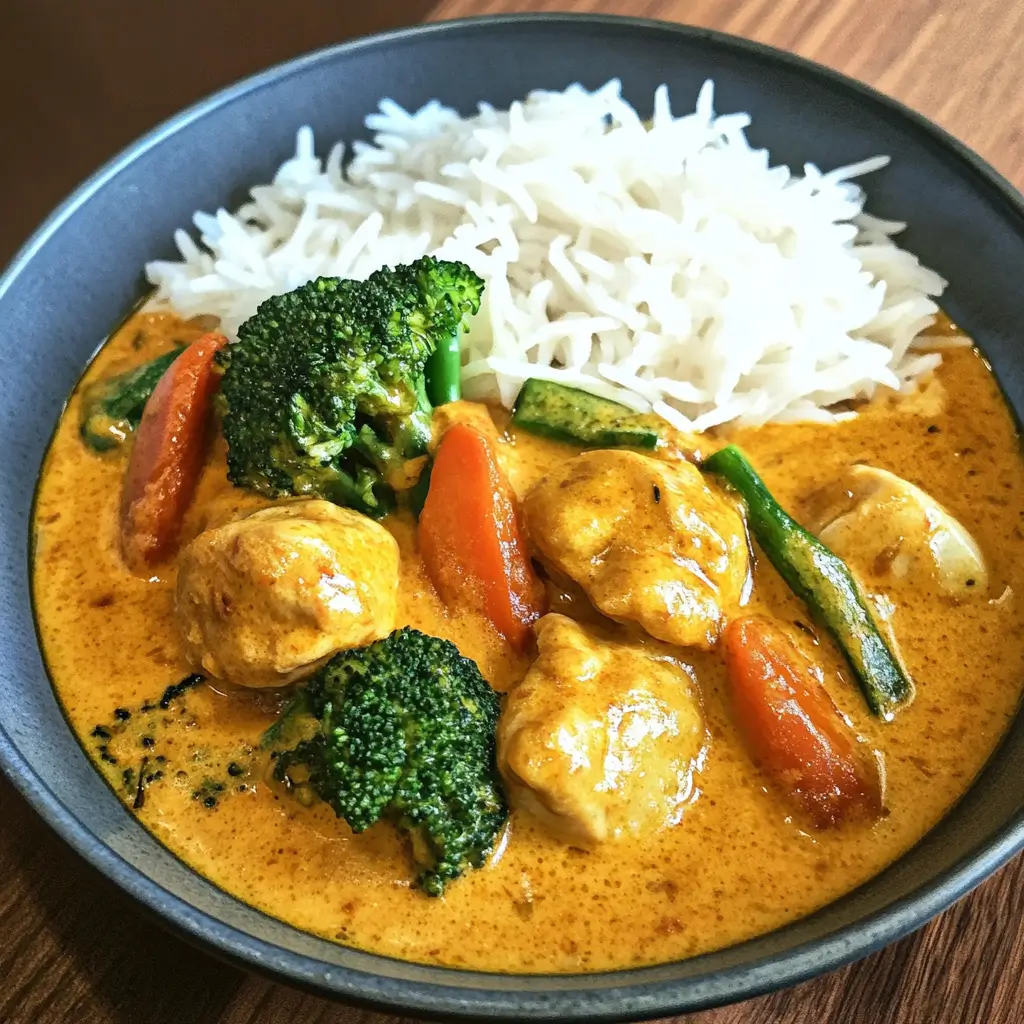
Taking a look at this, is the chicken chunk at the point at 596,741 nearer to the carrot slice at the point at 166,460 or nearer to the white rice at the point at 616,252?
the white rice at the point at 616,252

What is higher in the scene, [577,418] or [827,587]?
[827,587]

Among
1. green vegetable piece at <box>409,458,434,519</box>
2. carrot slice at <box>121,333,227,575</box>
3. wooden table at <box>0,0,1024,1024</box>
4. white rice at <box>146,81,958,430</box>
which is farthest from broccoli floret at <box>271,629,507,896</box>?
white rice at <box>146,81,958,430</box>

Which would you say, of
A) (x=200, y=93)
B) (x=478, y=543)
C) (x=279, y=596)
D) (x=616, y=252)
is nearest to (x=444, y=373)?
(x=478, y=543)

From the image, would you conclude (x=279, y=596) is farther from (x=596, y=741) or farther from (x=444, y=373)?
(x=444, y=373)

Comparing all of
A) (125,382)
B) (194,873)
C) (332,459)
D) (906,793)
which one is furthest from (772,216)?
(194,873)

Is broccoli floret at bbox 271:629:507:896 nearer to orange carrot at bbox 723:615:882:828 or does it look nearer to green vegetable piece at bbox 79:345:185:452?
orange carrot at bbox 723:615:882:828

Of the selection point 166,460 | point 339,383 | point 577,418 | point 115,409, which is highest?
point 577,418
